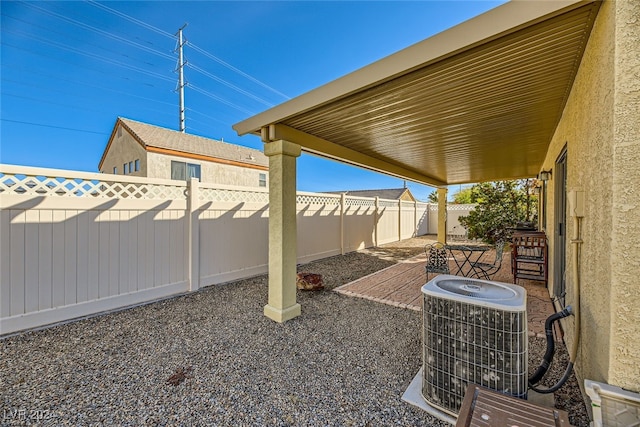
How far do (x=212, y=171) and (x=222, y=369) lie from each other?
11127 millimetres

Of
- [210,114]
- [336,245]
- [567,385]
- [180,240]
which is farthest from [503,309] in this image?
[210,114]

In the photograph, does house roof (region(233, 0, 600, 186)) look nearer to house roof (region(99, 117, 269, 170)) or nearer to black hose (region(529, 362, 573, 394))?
black hose (region(529, 362, 573, 394))

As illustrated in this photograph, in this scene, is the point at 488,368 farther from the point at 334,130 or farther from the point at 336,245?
the point at 336,245

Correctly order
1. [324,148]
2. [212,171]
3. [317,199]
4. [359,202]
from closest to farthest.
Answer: [324,148]
[317,199]
[359,202]
[212,171]

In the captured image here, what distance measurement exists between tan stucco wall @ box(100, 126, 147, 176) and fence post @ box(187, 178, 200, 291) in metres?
7.47

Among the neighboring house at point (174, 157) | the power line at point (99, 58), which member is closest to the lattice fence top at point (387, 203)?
the neighboring house at point (174, 157)

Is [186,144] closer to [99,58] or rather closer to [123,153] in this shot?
[123,153]

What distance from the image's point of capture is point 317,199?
805cm

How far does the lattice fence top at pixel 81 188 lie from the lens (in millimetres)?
3359

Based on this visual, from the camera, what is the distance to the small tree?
10.2m

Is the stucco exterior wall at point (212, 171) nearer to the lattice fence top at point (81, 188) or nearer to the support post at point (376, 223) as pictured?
the support post at point (376, 223)

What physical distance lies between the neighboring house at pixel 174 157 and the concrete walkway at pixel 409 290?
936 cm

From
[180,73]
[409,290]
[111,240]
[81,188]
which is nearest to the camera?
[81,188]

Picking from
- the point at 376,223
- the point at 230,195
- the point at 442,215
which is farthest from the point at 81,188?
the point at 442,215
